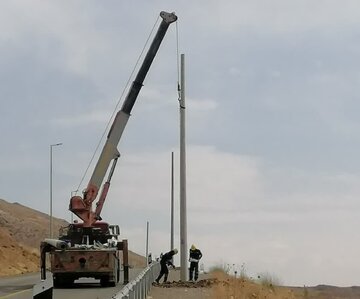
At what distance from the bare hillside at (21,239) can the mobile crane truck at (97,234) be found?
89.2 feet

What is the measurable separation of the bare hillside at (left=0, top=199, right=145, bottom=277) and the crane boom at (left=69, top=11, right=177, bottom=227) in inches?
1068

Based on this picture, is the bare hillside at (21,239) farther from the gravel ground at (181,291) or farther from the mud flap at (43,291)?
the mud flap at (43,291)

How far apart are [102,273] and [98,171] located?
14.9 ft

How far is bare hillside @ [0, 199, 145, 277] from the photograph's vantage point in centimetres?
6297

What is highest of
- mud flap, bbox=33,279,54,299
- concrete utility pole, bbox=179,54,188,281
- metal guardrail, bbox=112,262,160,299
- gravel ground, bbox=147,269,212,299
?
concrete utility pole, bbox=179,54,188,281

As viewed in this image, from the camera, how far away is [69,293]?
27016 millimetres

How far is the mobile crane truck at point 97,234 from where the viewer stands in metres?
28.8

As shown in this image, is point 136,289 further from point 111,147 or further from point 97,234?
point 111,147

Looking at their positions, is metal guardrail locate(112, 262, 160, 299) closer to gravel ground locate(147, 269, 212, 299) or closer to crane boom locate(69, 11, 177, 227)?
gravel ground locate(147, 269, 212, 299)

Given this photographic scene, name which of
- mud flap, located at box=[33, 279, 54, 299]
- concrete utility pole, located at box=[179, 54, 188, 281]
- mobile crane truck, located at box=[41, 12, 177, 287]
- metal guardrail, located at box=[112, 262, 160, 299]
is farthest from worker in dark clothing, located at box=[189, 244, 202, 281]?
mud flap, located at box=[33, 279, 54, 299]

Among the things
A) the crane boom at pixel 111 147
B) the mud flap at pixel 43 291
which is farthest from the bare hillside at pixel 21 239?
the mud flap at pixel 43 291

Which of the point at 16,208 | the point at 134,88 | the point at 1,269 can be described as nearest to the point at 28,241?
the point at 16,208

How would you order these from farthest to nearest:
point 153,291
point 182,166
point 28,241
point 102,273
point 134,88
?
point 28,241, point 134,88, point 182,166, point 102,273, point 153,291

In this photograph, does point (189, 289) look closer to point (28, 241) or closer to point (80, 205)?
point (80, 205)
